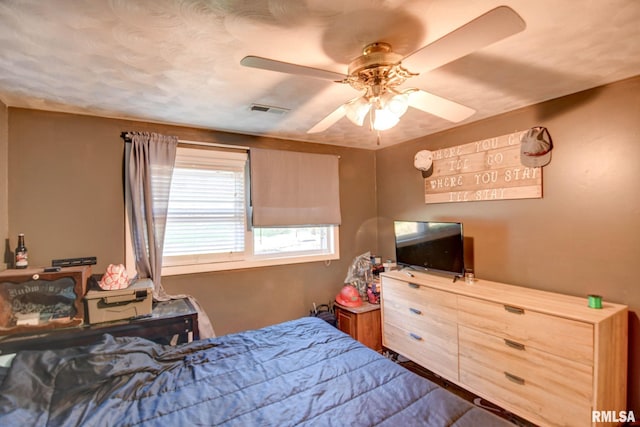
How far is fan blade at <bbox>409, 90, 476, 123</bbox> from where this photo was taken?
148 cm

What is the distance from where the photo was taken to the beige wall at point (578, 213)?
1.92m

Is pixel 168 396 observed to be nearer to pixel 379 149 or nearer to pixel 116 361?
pixel 116 361

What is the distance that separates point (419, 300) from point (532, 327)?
881 mm

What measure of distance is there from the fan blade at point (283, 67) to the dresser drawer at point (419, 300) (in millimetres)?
1956

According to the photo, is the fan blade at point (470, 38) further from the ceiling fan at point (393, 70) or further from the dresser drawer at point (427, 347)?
the dresser drawer at point (427, 347)

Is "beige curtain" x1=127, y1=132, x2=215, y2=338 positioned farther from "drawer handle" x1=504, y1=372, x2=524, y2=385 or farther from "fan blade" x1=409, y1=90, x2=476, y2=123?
"drawer handle" x1=504, y1=372, x2=524, y2=385

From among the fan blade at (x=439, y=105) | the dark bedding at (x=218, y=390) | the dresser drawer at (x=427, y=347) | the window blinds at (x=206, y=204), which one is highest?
the fan blade at (x=439, y=105)

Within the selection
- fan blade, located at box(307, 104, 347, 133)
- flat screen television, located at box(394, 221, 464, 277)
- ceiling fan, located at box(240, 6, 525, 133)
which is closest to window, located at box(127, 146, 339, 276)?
flat screen television, located at box(394, 221, 464, 277)

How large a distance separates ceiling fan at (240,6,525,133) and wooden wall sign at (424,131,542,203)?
1166 millimetres

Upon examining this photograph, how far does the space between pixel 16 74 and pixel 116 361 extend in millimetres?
1696

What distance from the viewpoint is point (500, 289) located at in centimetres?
238

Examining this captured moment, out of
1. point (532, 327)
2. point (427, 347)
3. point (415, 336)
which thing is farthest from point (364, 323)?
point (532, 327)

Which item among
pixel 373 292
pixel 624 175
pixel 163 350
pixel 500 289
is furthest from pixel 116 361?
pixel 624 175

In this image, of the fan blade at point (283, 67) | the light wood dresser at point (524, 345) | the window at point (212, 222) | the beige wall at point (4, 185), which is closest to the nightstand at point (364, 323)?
the light wood dresser at point (524, 345)
